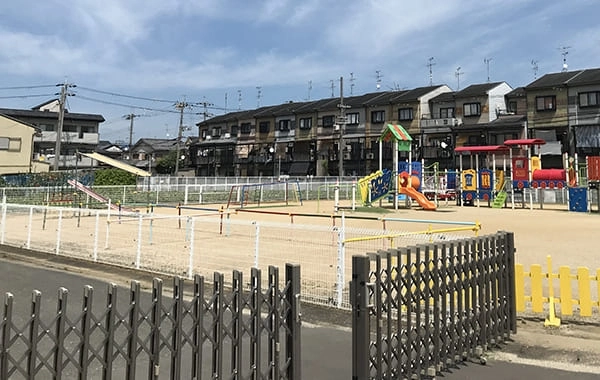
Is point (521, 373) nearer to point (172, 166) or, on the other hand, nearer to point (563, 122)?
point (563, 122)

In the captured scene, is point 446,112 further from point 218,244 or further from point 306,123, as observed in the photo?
point 218,244

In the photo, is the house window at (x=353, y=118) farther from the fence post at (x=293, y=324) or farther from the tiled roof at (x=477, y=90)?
the fence post at (x=293, y=324)

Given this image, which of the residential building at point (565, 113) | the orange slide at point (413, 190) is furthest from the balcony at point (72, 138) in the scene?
the residential building at point (565, 113)

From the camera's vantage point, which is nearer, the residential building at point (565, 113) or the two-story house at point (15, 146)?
the residential building at point (565, 113)

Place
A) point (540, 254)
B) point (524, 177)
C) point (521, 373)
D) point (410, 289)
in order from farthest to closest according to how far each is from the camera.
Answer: point (524, 177) → point (540, 254) → point (521, 373) → point (410, 289)

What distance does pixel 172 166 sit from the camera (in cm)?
6888

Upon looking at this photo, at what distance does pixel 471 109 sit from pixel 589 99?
A: 10414mm

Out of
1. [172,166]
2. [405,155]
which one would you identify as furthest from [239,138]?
[405,155]

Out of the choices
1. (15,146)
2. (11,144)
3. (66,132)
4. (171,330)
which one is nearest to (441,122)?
(15,146)

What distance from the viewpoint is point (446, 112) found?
4731 centimetres

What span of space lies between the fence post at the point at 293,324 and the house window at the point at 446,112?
47.4m

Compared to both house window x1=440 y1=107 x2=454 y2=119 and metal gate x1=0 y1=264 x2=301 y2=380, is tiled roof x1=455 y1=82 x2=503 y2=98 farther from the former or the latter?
metal gate x1=0 y1=264 x2=301 y2=380

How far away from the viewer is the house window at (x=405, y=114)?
4916cm

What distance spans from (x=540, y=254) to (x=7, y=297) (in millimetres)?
10911
